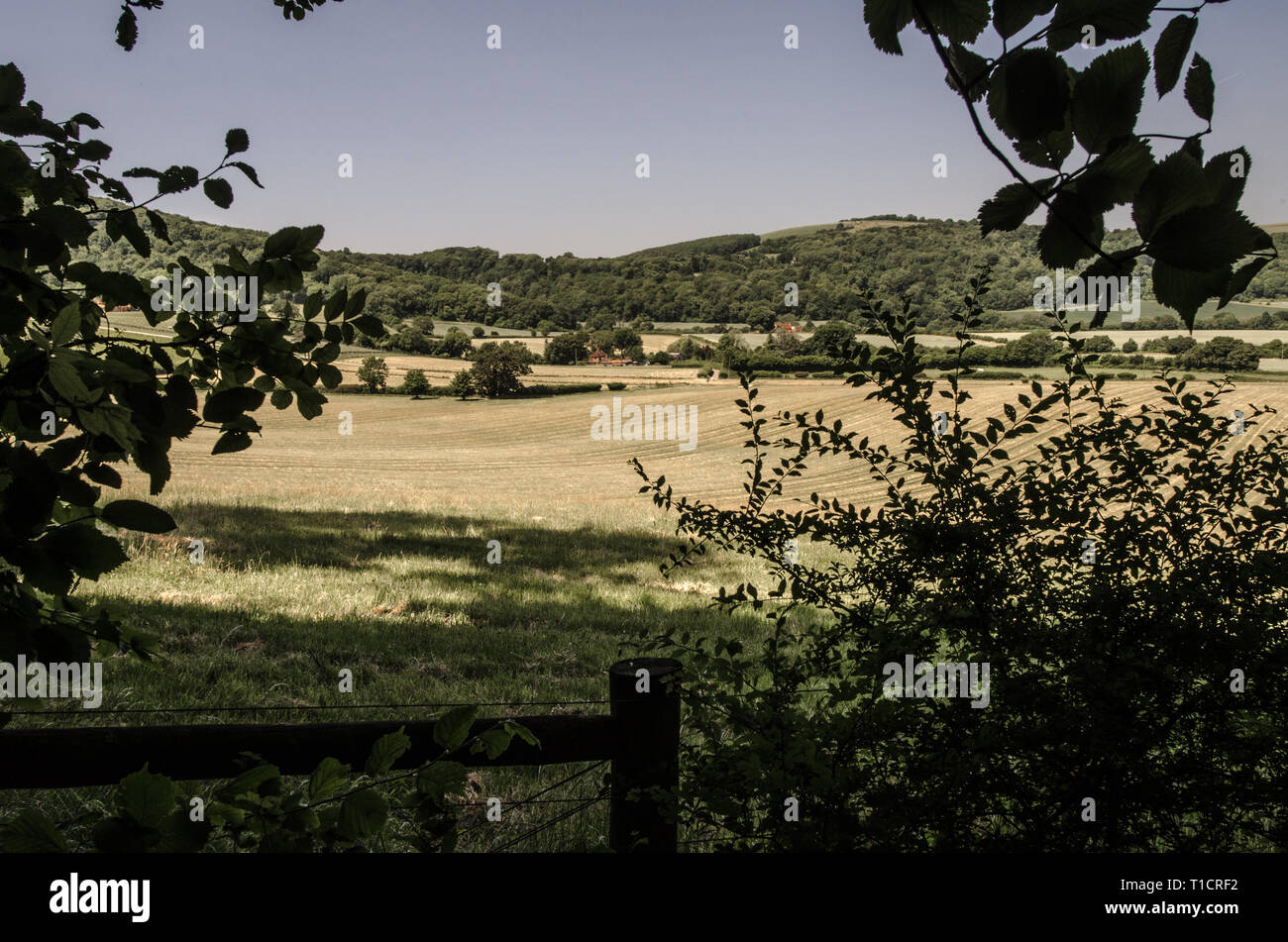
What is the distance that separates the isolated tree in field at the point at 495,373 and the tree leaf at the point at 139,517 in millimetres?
51104

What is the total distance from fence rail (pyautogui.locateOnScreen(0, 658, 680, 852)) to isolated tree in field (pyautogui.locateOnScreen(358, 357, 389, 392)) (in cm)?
4837

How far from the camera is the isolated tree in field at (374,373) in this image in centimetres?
4834

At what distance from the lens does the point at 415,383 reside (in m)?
51.2

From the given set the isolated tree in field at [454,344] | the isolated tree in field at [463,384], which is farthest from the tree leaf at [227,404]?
the isolated tree in field at [454,344]

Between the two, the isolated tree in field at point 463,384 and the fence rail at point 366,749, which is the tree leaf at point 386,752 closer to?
the fence rail at point 366,749

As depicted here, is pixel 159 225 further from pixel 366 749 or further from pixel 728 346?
pixel 728 346

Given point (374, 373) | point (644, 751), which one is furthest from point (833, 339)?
point (374, 373)

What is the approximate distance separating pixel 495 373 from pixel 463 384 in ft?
7.46

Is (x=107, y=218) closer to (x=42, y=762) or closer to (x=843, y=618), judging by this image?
(x=42, y=762)

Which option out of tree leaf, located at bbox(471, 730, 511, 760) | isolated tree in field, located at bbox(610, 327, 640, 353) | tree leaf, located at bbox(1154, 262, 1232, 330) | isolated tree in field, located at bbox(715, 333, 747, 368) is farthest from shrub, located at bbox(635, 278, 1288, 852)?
isolated tree in field, located at bbox(610, 327, 640, 353)

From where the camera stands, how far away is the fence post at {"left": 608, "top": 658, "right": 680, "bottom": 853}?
229 cm

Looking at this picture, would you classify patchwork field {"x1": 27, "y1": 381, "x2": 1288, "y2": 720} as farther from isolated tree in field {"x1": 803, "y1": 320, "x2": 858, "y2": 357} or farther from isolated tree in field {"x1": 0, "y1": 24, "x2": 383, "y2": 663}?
isolated tree in field {"x1": 803, "y1": 320, "x2": 858, "y2": 357}

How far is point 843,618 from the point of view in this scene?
2402mm
